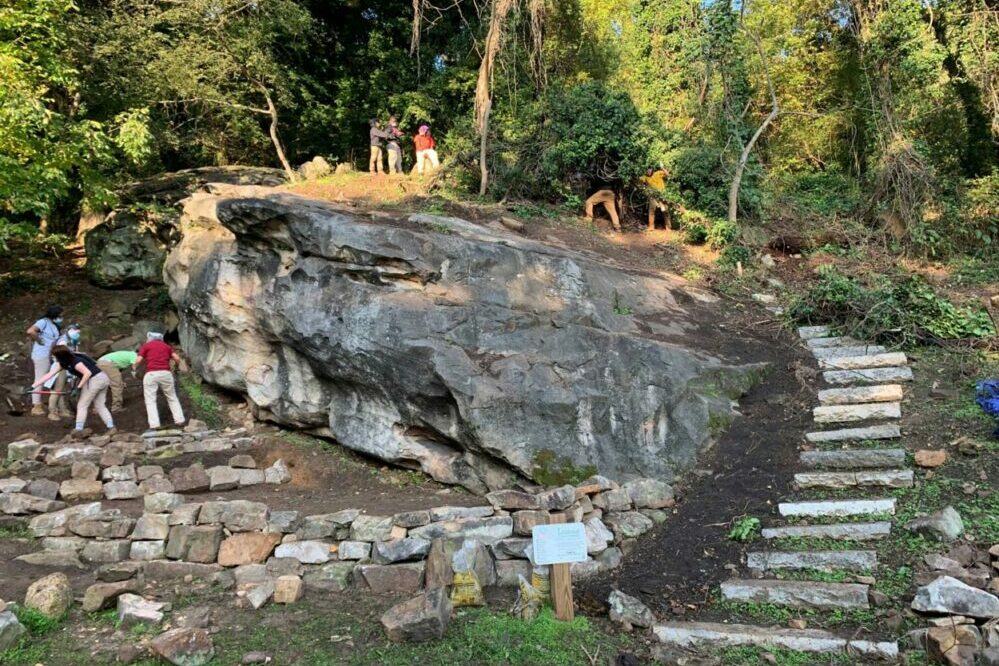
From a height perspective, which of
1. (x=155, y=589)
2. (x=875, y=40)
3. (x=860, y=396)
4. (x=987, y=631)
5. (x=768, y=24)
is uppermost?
(x=768, y=24)

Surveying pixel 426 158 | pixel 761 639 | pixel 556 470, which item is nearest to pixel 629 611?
pixel 761 639

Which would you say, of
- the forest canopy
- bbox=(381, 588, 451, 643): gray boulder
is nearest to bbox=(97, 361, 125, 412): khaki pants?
the forest canopy

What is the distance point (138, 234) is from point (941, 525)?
15390 mm

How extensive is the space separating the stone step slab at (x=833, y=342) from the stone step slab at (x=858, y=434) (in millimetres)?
1989

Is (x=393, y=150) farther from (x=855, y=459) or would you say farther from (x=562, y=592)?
(x=562, y=592)

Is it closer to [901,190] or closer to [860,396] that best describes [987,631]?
[860,396]

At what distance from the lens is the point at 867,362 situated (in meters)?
7.85

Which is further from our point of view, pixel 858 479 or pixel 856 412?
pixel 856 412

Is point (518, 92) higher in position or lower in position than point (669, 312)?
higher

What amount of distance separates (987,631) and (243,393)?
31.2 feet

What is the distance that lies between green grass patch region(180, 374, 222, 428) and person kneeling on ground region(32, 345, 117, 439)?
1.42m

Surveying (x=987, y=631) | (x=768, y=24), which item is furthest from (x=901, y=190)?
(x=987, y=631)

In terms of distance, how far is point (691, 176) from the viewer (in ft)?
41.0

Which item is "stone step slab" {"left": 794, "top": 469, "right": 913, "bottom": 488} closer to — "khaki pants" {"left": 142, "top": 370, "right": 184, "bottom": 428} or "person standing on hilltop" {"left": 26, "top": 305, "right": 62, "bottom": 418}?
"khaki pants" {"left": 142, "top": 370, "right": 184, "bottom": 428}
